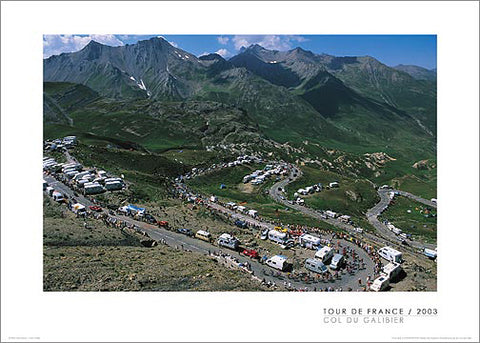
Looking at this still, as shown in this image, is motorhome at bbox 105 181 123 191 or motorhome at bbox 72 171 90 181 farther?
motorhome at bbox 72 171 90 181

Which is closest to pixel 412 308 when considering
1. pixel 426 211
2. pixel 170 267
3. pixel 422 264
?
pixel 422 264

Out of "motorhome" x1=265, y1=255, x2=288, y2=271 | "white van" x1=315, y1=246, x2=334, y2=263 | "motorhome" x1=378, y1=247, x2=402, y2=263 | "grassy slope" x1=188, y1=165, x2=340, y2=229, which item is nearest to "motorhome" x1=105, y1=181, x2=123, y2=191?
"grassy slope" x1=188, y1=165, x2=340, y2=229

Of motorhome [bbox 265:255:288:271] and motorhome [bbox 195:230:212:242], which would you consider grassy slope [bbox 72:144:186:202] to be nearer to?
motorhome [bbox 195:230:212:242]

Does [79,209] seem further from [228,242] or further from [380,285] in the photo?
[380,285]

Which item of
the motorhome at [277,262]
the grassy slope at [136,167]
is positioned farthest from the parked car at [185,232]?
the grassy slope at [136,167]
